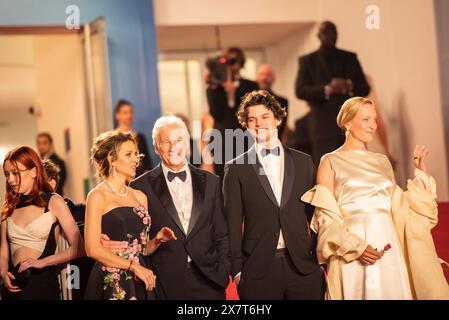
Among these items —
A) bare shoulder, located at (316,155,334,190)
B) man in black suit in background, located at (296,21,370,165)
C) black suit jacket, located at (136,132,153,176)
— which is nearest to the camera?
bare shoulder, located at (316,155,334,190)

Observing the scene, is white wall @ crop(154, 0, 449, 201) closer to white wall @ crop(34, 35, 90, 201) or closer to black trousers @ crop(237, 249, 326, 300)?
white wall @ crop(34, 35, 90, 201)

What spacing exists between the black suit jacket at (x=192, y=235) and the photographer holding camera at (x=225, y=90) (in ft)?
7.58

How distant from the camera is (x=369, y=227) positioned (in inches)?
171

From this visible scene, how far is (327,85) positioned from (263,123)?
327 centimetres

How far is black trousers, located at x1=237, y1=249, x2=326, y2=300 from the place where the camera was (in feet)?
13.9

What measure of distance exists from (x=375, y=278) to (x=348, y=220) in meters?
0.31

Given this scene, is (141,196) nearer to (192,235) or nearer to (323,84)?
(192,235)

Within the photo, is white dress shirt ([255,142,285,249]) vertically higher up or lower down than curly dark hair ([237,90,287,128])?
lower down

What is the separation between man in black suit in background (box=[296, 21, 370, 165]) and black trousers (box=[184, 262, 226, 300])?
11.4 feet

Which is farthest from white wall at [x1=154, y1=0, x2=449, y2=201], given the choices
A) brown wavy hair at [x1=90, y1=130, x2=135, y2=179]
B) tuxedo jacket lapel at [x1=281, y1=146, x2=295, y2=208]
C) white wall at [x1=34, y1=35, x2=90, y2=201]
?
brown wavy hair at [x1=90, y1=130, x2=135, y2=179]

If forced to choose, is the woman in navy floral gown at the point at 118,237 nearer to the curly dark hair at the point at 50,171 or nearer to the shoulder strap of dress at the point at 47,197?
the shoulder strap of dress at the point at 47,197

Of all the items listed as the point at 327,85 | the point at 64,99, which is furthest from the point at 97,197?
the point at 64,99

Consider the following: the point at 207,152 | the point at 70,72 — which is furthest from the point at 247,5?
the point at 207,152

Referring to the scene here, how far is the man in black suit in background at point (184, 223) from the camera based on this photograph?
418cm
